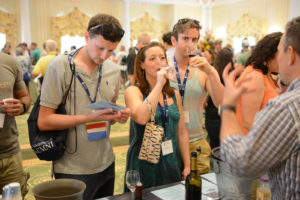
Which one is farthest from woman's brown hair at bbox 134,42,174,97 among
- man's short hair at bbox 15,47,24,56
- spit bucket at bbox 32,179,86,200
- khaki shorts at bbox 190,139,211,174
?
man's short hair at bbox 15,47,24,56

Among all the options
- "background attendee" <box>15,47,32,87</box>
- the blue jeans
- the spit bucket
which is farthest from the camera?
"background attendee" <box>15,47,32,87</box>

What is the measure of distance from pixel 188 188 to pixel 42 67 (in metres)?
4.80

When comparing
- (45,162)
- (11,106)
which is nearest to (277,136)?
(11,106)

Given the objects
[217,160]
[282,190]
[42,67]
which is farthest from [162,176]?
[42,67]

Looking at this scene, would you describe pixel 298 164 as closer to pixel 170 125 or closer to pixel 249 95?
pixel 249 95

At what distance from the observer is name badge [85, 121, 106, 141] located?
1.84 meters

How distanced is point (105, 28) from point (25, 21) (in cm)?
1286

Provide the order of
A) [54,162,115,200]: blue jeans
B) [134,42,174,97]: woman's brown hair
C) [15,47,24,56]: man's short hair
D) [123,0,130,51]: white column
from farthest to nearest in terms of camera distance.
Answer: [123,0,130,51]: white column, [15,47,24,56]: man's short hair, [134,42,174,97]: woman's brown hair, [54,162,115,200]: blue jeans

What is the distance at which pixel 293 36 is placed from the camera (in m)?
1.05

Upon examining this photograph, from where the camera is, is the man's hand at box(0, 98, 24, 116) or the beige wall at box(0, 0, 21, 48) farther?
the beige wall at box(0, 0, 21, 48)

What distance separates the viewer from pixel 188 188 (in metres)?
1.57

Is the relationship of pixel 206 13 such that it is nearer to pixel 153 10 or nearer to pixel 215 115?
pixel 153 10

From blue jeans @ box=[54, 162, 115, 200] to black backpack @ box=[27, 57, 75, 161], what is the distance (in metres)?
0.16

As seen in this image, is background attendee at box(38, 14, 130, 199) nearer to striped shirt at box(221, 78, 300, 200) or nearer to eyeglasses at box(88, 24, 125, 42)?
eyeglasses at box(88, 24, 125, 42)
